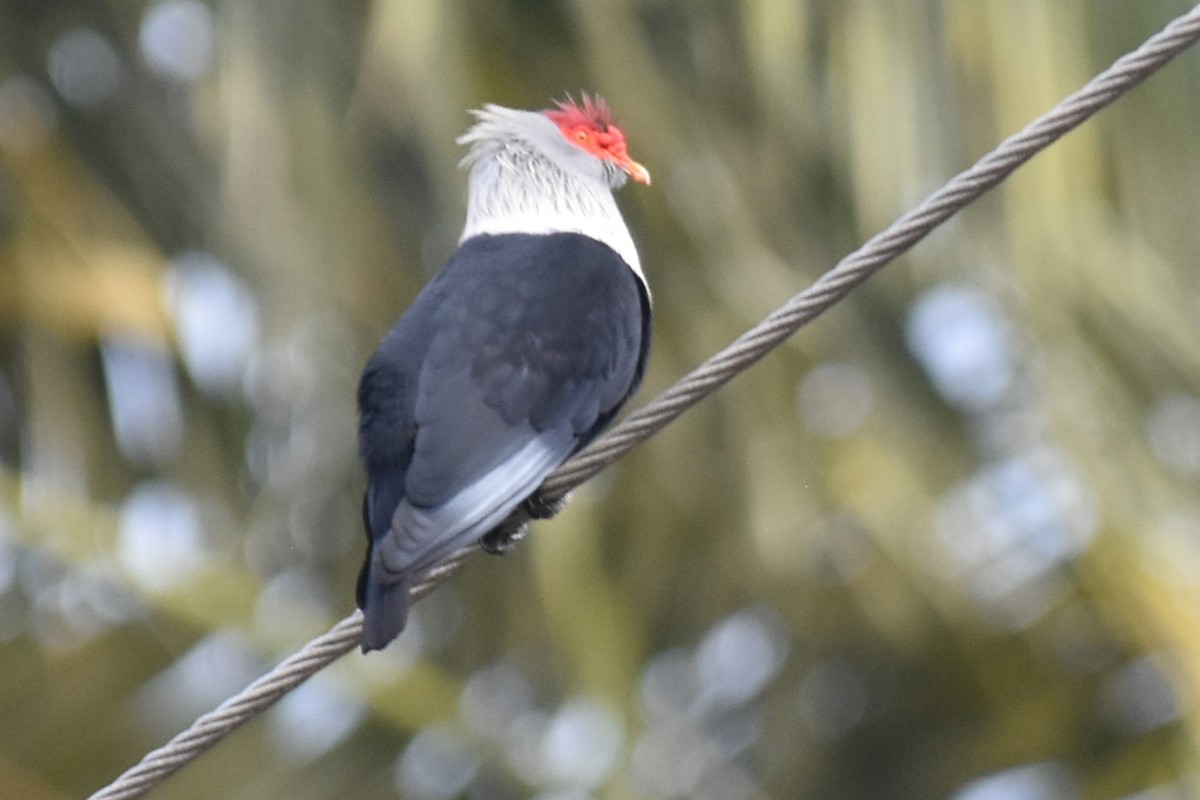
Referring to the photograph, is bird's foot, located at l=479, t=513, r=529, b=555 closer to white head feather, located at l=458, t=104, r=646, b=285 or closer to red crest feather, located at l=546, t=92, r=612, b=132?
white head feather, located at l=458, t=104, r=646, b=285

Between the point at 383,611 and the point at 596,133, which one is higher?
the point at 596,133

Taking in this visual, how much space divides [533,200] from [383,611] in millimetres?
1605

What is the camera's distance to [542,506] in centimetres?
421

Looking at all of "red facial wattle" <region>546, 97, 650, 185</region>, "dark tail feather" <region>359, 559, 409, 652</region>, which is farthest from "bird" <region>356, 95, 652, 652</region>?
"red facial wattle" <region>546, 97, 650, 185</region>

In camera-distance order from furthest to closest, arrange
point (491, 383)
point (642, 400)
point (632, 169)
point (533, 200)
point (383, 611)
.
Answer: point (642, 400), point (632, 169), point (533, 200), point (491, 383), point (383, 611)

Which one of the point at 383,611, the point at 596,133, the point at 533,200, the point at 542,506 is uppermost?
the point at 596,133

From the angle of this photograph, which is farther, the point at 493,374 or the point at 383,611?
the point at 493,374

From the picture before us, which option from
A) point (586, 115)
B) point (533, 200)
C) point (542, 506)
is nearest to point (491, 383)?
point (542, 506)

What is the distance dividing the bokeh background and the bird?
0.66 meters

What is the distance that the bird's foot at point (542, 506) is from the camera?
4.17m

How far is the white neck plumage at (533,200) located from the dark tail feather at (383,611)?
53.0 inches

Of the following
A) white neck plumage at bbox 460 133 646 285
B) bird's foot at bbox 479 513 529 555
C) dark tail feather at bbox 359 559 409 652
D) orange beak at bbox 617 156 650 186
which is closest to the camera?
dark tail feather at bbox 359 559 409 652

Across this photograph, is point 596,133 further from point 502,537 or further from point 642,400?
point 642,400

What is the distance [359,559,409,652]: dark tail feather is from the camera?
356 centimetres
